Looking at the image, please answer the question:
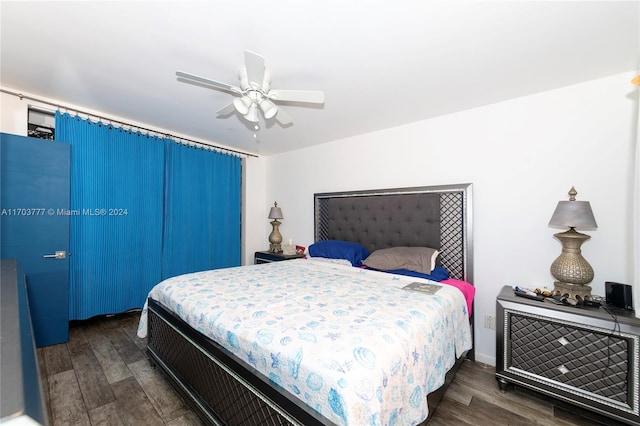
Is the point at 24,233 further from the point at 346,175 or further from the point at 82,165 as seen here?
the point at 346,175

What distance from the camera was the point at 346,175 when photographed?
3.82 m

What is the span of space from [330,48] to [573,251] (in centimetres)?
240

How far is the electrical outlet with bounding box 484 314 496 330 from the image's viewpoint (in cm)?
254

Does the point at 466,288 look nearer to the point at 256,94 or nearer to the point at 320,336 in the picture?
the point at 320,336

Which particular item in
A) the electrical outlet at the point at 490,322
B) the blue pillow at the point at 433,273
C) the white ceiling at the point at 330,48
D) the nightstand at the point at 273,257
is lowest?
the electrical outlet at the point at 490,322

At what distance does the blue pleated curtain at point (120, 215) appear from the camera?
297 cm

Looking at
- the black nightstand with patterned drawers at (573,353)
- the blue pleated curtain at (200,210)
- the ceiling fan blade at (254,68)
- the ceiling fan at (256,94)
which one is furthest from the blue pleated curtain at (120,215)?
the black nightstand with patterned drawers at (573,353)

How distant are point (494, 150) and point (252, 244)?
389cm

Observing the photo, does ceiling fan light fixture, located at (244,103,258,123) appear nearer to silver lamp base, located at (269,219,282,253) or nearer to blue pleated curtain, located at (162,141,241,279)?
blue pleated curtain, located at (162,141,241,279)

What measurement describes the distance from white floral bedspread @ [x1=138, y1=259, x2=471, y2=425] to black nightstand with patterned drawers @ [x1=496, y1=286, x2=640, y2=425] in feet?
1.14

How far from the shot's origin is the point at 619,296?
6.04 ft

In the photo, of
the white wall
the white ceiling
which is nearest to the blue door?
the white ceiling

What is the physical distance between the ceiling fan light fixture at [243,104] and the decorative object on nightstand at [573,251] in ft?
8.14

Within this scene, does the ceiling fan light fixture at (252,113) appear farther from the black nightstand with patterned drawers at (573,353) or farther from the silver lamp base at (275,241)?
the silver lamp base at (275,241)
